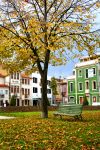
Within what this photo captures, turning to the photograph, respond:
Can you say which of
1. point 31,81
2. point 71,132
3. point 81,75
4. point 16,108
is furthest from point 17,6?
point 31,81

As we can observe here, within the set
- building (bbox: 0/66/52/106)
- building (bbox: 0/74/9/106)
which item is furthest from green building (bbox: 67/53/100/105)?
building (bbox: 0/74/9/106)

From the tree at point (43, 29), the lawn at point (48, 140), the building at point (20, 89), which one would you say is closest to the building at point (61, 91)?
the building at point (20, 89)

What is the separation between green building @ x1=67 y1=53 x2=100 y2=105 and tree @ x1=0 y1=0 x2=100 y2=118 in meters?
53.3

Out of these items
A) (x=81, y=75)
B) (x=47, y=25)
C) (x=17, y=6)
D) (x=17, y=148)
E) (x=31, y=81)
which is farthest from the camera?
(x=31, y=81)

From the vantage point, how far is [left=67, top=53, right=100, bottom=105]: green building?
258 ft

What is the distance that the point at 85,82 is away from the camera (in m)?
81.7

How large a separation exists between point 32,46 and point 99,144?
12.0 metres

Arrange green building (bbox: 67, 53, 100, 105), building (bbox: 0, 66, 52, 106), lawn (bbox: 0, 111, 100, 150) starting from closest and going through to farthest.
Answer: lawn (bbox: 0, 111, 100, 150) → green building (bbox: 67, 53, 100, 105) → building (bbox: 0, 66, 52, 106)

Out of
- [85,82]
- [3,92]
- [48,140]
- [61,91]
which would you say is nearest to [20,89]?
[3,92]

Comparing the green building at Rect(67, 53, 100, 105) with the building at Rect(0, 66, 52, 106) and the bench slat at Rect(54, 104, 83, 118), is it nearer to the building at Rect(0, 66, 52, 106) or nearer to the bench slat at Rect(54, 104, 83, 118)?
the building at Rect(0, 66, 52, 106)

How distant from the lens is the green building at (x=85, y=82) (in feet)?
258

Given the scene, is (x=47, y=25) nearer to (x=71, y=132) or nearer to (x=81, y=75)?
(x=71, y=132)

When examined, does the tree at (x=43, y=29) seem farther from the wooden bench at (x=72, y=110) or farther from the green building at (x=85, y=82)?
the green building at (x=85, y=82)

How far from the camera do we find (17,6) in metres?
22.6
